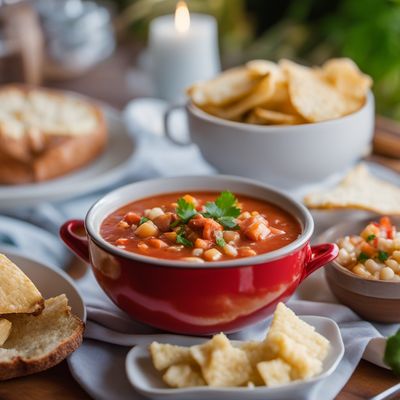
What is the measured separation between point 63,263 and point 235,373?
0.98 metres

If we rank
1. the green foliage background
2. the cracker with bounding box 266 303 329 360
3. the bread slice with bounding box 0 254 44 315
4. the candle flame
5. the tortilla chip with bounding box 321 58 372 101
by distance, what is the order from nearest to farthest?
the cracker with bounding box 266 303 329 360
the bread slice with bounding box 0 254 44 315
the tortilla chip with bounding box 321 58 372 101
the candle flame
the green foliage background

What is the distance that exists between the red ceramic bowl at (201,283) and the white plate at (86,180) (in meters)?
0.85

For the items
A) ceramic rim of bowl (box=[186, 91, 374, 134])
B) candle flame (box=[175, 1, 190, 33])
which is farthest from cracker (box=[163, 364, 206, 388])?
candle flame (box=[175, 1, 190, 33])

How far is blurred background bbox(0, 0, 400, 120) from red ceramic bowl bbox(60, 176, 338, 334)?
2321 millimetres

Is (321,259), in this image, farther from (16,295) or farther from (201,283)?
(16,295)

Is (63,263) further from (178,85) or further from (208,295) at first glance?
(178,85)

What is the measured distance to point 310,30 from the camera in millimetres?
4680

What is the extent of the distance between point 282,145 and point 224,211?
65cm

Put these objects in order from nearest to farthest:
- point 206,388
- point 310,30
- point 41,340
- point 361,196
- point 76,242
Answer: point 206,388, point 41,340, point 76,242, point 361,196, point 310,30

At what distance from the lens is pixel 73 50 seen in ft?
13.8

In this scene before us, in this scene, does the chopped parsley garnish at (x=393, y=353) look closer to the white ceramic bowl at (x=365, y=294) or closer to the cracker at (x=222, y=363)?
the white ceramic bowl at (x=365, y=294)

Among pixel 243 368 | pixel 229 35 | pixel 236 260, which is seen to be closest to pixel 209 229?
pixel 236 260

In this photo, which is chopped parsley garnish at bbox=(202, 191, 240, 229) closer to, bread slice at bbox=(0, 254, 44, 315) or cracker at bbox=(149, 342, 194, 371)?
cracker at bbox=(149, 342, 194, 371)

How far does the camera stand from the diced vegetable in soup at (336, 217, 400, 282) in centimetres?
185
